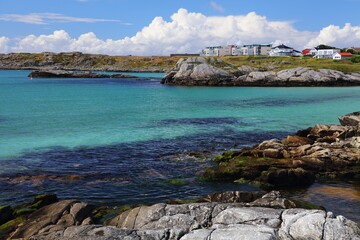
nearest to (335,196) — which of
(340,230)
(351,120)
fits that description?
(340,230)

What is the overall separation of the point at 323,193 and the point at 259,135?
20.0 metres

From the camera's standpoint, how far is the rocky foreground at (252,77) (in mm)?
121500

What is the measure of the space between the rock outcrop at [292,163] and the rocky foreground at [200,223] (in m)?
7.79

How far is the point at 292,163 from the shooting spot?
28.2m

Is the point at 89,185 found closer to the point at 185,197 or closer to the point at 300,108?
the point at 185,197

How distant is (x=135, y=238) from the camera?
13133 mm

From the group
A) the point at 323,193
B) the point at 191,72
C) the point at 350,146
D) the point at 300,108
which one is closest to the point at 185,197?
the point at 323,193

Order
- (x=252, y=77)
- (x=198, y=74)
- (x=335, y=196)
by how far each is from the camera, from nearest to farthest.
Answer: (x=335, y=196) → (x=252, y=77) → (x=198, y=74)

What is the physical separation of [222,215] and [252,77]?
4457 inches

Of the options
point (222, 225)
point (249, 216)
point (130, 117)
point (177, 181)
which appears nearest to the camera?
point (222, 225)

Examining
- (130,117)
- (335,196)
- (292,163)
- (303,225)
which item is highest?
(303,225)

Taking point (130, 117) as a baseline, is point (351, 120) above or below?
above

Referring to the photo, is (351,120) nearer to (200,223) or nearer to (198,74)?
(200,223)

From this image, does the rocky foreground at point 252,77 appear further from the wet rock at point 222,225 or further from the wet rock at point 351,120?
the wet rock at point 222,225
